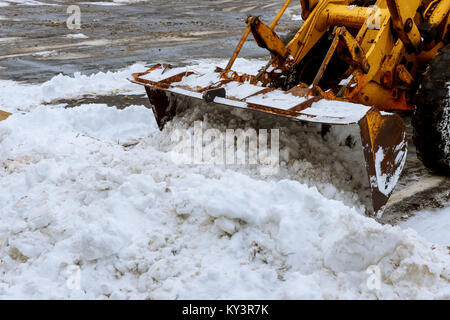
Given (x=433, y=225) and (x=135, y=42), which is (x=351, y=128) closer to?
(x=433, y=225)

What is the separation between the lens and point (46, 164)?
4145 millimetres

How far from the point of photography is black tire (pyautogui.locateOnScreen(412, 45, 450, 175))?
4.17 metres

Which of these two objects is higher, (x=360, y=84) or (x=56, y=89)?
(x=360, y=84)

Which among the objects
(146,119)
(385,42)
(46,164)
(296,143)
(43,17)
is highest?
(385,42)

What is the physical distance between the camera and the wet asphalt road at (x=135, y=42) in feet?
15.1

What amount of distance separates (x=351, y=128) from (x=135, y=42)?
10557mm

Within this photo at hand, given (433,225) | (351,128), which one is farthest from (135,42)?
(433,225)

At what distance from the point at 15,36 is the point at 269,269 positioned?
13.8m

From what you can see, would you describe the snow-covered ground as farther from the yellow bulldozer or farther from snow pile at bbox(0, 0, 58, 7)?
snow pile at bbox(0, 0, 58, 7)

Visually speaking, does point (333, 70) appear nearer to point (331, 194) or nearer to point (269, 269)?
point (331, 194)

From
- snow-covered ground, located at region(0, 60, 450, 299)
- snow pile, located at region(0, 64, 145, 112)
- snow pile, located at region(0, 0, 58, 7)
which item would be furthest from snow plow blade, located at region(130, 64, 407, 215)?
snow pile, located at region(0, 0, 58, 7)

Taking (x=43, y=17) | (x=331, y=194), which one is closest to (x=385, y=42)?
(x=331, y=194)

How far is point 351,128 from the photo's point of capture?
3695 millimetres
